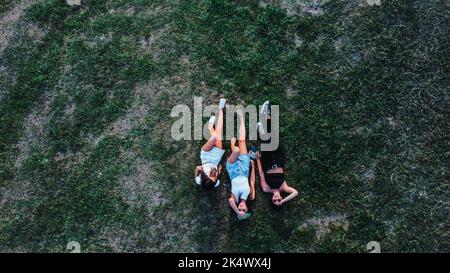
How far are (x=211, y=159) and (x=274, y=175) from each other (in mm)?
1180

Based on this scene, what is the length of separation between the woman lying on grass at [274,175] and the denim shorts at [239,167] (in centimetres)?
26

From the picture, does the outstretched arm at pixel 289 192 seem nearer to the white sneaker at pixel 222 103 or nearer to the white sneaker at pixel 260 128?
the white sneaker at pixel 260 128

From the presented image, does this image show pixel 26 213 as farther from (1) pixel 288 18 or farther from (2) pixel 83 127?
(1) pixel 288 18

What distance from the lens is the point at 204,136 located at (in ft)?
26.3

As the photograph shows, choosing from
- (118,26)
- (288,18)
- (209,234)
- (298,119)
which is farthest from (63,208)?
(288,18)

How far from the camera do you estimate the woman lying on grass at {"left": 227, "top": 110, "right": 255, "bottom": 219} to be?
291 inches

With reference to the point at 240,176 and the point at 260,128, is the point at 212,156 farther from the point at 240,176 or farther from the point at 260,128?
the point at 260,128

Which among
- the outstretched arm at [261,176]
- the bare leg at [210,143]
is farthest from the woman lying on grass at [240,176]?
the bare leg at [210,143]

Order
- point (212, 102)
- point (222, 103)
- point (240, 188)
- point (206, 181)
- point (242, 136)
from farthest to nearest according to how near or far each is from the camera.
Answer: point (212, 102) < point (222, 103) < point (242, 136) < point (240, 188) < point (206, 181)

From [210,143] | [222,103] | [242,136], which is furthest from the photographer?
[222,103]

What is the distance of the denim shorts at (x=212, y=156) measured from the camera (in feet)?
25.0

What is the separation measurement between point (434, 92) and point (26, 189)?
26.1ft

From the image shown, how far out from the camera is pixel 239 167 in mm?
7566

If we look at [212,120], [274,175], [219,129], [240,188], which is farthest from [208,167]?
[274,175]
